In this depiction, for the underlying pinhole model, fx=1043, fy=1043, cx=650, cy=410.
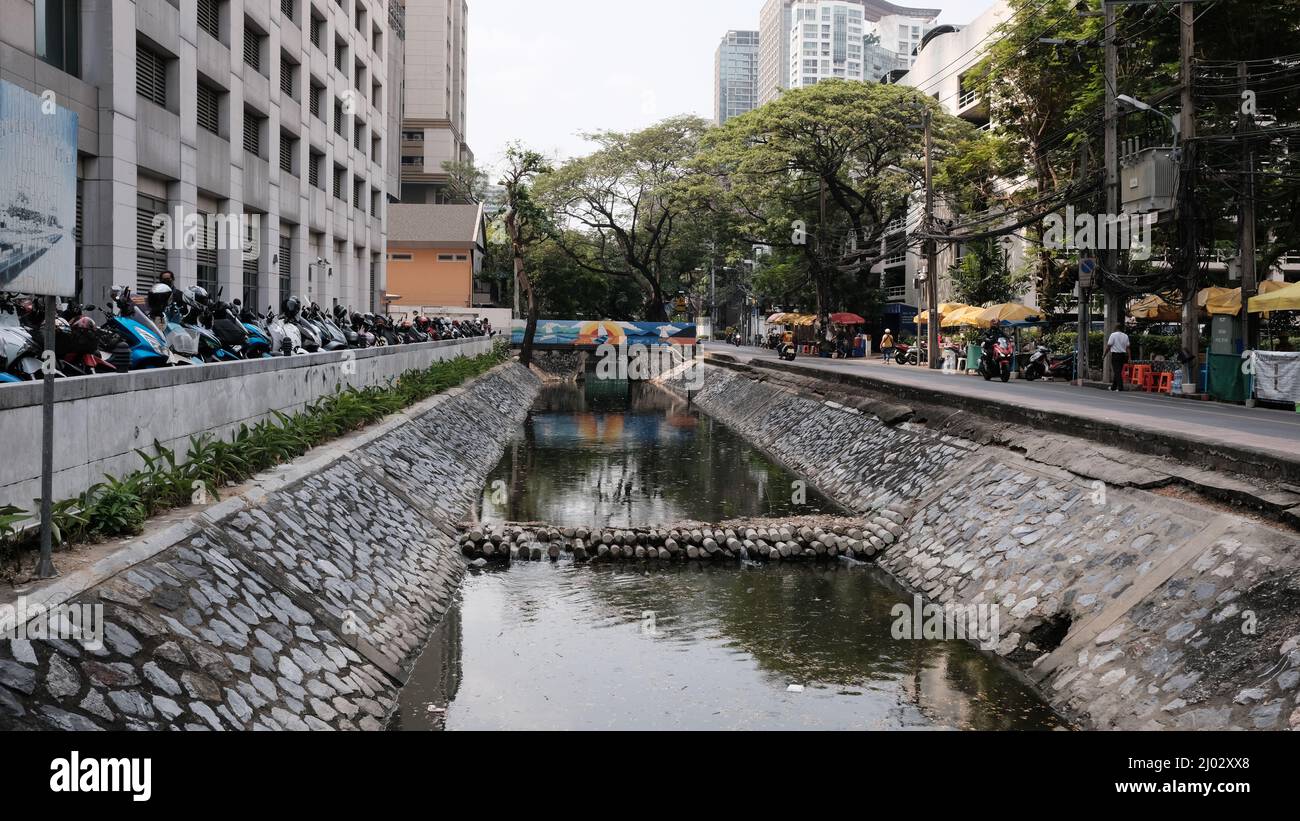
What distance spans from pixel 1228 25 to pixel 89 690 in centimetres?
2825

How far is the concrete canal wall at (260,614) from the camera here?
18.0 feet

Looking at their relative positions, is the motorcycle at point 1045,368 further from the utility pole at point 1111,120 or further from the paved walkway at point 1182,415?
the utility pole at point 1111,120

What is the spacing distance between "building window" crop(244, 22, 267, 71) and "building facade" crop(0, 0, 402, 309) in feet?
0.18

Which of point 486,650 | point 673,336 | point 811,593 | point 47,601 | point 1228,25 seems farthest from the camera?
point 673,336

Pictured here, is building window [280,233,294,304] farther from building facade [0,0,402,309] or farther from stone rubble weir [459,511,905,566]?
stone rubble weir [459,511,905,566]

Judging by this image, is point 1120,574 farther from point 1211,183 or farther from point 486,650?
point 1211,183

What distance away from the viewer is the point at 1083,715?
812 cm

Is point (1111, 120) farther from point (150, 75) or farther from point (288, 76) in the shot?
point (288, 76)

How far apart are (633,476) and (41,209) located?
666 inches

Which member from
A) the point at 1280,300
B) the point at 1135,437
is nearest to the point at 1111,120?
the point at 1280,300

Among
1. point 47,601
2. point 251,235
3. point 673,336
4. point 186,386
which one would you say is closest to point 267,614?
point 47,601

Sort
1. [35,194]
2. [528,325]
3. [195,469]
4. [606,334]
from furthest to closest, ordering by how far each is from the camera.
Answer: [606,334], [528,325], [195,469], [35,194]

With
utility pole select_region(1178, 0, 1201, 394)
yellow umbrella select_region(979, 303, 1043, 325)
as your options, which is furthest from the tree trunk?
utility pole select_region(1178, 0, 1201, 394)

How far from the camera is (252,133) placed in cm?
3025
